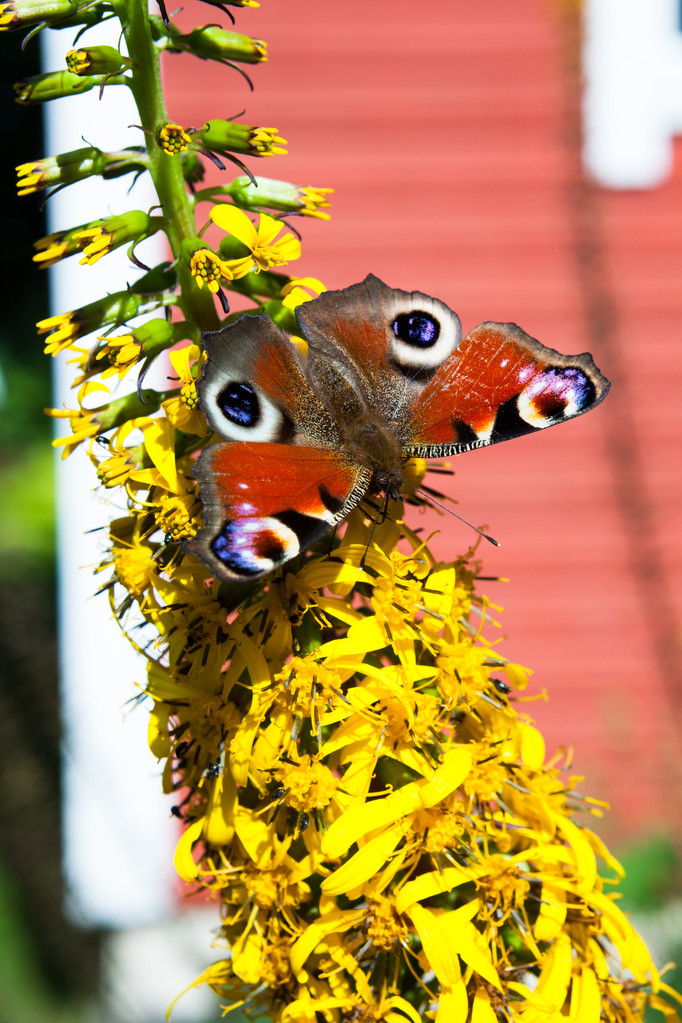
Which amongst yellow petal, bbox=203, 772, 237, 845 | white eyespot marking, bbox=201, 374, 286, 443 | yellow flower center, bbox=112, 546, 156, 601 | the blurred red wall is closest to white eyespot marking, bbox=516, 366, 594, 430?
white eyespot marking, bbox=201, 374, 286, 443

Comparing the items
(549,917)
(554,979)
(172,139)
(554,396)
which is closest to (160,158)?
(172,139)

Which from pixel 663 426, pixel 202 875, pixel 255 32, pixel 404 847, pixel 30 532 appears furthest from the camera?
pixel 30 532

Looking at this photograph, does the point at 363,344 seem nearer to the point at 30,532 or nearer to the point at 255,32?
the point at 255,32

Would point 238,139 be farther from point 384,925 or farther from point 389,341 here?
point 384,925

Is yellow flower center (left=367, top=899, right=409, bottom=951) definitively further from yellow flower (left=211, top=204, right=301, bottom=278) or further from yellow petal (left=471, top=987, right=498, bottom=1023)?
yellow flower (left=211, top=204, right=301, bottom=278)

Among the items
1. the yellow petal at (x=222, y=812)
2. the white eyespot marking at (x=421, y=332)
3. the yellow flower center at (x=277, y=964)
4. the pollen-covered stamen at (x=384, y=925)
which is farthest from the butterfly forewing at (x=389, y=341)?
the yellow flower center at (x=277, y=964)

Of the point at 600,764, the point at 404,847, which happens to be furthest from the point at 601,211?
the point at 404,847

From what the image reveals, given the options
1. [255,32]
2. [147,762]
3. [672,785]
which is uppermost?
[255,32]

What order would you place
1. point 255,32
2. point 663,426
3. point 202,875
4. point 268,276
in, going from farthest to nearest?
1. point 663,426
2. point 255,32
3. point 268,276
4. point 202,875

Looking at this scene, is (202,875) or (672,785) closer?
(202,875)
